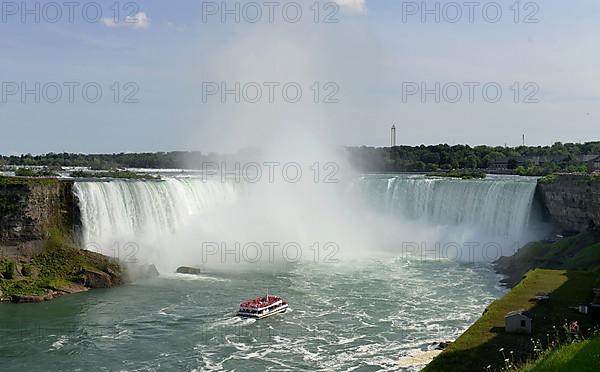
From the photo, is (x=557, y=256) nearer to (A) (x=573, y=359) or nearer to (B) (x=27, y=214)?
(A) (x=573, y=359)

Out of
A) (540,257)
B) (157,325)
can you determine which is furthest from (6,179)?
(540,257)

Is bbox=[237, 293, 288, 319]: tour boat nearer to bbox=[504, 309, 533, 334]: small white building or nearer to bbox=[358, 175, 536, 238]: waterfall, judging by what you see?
bbox=[504, 309, 533, 334]: small white building

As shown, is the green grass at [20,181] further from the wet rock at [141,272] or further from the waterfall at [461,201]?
the waterfall at [461,201]

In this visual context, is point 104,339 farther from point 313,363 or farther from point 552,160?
point 552,160

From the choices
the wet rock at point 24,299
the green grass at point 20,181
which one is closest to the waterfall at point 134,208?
the green grass at point 20,181

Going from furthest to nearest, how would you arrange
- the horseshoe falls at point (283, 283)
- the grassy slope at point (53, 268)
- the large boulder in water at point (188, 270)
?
the large boulder in water at point (188, 270), the grassy slope at point (53, 268), the horseshoe falls at point (283, 283)

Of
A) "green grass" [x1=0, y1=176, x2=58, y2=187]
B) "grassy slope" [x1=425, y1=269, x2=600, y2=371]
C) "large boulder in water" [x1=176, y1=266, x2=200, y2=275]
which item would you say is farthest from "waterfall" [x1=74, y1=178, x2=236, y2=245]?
"grassy slope" [x1=425, y1=269, x2=600, y2=371]
